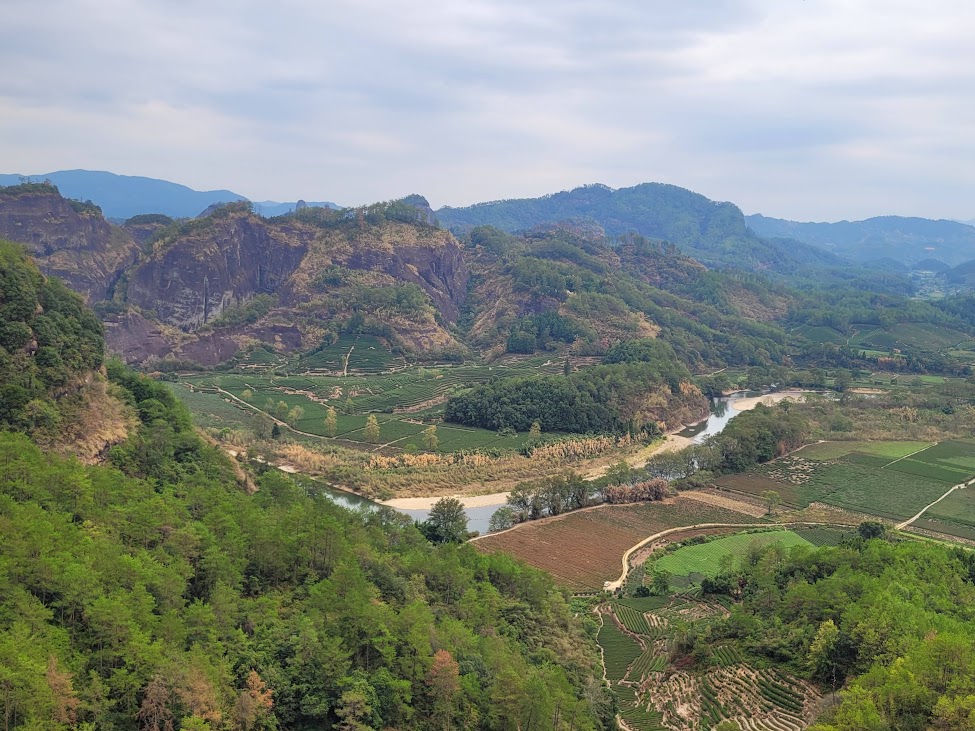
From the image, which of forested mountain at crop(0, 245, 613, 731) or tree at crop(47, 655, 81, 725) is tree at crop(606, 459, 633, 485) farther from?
tree at crop(47, 655, 81, 725)

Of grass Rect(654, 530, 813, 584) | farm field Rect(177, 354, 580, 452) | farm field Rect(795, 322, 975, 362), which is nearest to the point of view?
grass Rect(654, 530, 813, 584)

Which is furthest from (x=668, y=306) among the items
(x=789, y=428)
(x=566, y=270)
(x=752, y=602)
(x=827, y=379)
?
(x=752, y=602)

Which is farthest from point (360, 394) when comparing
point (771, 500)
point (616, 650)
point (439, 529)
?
point (616, 650)

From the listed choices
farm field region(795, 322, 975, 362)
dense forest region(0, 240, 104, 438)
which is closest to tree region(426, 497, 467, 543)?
dense forest region(0, 240, 104, 438)

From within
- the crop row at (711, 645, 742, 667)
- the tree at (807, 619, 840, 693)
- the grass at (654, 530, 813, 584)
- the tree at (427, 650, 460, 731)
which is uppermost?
the tree at (427, 650, 460, 731)

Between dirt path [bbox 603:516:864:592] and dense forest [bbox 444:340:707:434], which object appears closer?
dirt path [bbox 603:516:864:592]

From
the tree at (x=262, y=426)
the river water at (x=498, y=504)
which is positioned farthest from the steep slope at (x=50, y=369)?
the tree at (x=262, y=426)

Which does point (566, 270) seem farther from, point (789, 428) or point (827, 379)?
point (789, 428)
